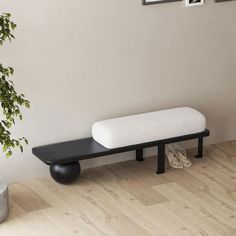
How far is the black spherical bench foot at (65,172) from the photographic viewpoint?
5.04 meters

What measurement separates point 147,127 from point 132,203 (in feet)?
2.05

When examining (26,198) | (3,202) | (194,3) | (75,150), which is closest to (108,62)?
(75,150)

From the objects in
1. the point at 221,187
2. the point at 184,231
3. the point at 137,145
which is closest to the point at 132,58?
the point at 137,145

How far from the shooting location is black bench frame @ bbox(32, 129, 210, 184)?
5.02 metres

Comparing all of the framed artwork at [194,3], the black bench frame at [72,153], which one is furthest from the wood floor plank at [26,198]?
the framed artwork at [194,3]

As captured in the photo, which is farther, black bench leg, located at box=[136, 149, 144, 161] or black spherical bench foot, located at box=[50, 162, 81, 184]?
black bench leg, located at box=[136, 149, 144, 161]

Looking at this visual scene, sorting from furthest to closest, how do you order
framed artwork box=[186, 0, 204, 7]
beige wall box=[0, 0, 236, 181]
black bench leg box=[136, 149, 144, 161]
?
black bench leg box=[136, 149, 144, 161] → framed artwork box=[186, 0, 204, 7] → beige wall box=[0, 0, 236, 181]

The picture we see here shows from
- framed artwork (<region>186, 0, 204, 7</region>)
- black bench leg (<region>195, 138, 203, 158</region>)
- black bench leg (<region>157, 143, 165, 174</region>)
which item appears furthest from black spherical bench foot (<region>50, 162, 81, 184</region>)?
framed artwork (<region>186, 0, 204, 7</region>)

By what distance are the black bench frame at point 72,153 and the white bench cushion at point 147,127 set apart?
35 millimetres

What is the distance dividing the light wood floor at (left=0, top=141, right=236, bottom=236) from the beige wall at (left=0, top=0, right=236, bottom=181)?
10.2 inches

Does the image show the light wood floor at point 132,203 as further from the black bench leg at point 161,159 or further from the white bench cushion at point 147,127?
the white bench cushion at point 147,127

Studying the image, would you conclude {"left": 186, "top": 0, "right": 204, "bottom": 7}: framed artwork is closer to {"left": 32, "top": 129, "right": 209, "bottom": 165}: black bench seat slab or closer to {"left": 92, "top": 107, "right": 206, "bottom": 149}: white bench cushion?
{"left": 92, "top": 107, "right": 206, "bottom": 149}: white bench cushion

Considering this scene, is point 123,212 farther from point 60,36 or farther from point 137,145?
point 60,36

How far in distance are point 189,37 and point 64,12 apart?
1.05 meters
